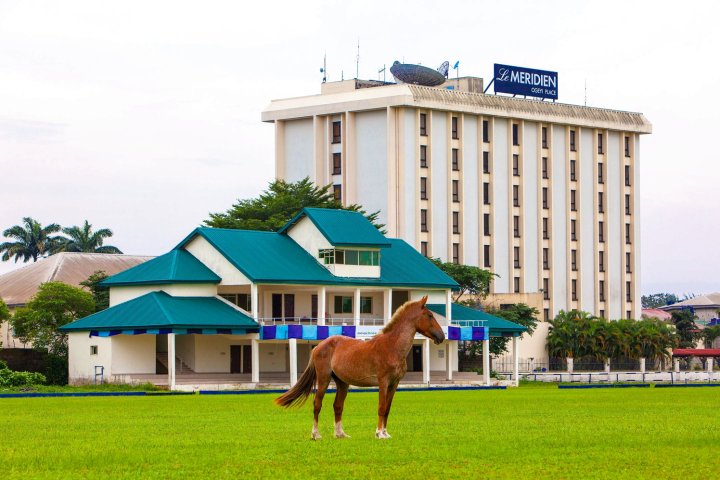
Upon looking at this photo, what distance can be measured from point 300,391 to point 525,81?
113731mm

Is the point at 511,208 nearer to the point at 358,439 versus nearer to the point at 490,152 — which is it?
the point at 490,152

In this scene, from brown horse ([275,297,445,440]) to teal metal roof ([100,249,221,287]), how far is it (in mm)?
53058

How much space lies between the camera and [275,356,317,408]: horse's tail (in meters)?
24.2

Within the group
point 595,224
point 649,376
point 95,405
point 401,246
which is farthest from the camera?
point 595,224

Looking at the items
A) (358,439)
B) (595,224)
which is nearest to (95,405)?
(358,439)

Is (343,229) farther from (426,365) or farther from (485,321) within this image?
(485,321)

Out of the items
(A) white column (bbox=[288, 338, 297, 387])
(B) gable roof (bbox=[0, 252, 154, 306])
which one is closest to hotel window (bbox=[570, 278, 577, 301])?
(B) gable roof (bbox=[0, 252, 154, 306])

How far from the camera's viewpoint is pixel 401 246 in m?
90.8

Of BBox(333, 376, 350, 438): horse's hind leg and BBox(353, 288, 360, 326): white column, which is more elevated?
BBox(353, 288, 360, 326): white column

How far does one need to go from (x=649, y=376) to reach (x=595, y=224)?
43983 mm

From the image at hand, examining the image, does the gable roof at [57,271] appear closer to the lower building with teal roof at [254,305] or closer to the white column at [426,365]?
the lower building with teal roof at [254,305]

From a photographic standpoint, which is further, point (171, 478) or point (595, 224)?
point (595, 224)

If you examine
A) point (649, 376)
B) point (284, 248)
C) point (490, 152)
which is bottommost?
point (649, 376)

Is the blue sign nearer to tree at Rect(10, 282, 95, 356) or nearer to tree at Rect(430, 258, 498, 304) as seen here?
tree at Rect(430, 258, 498, 304)
